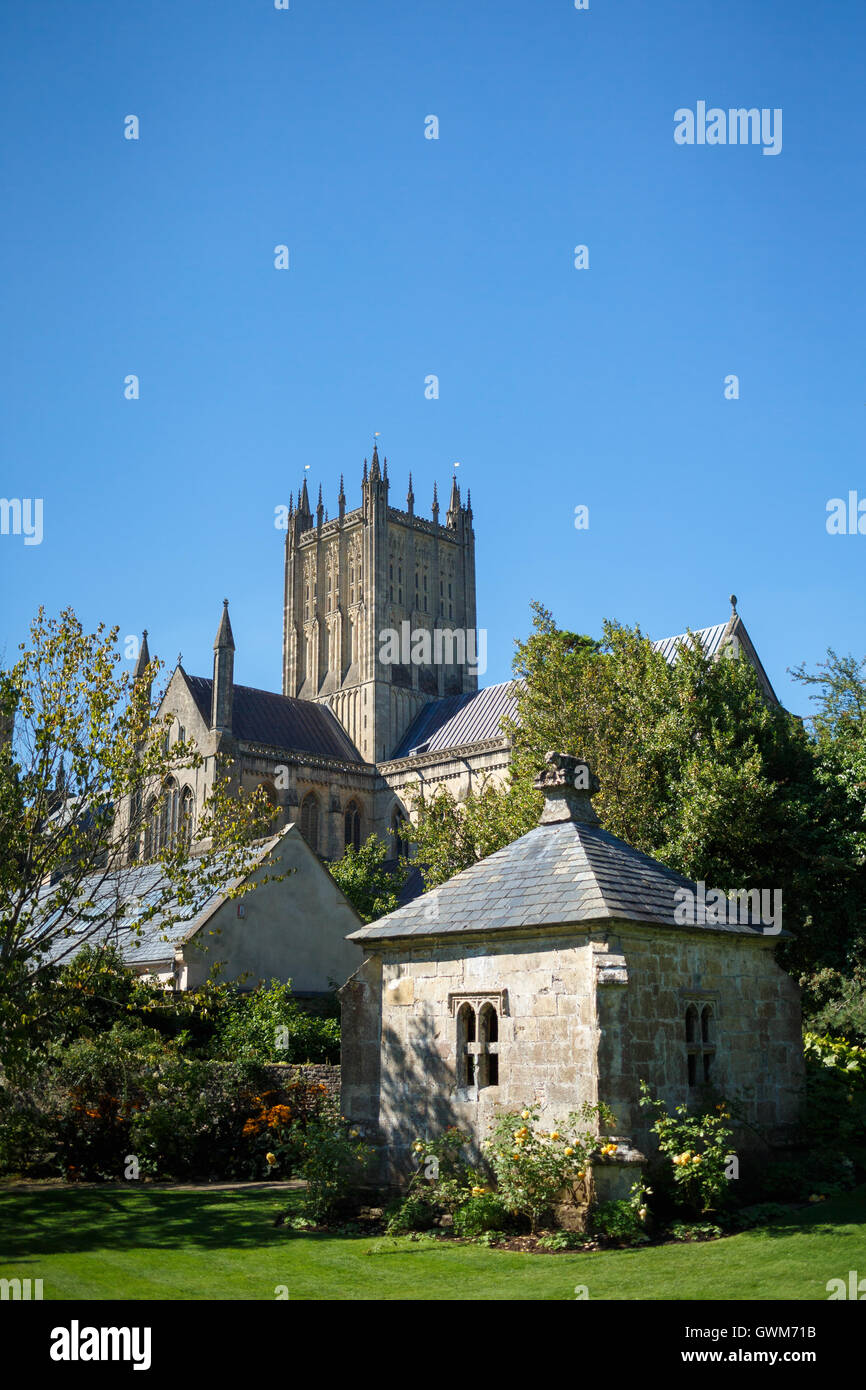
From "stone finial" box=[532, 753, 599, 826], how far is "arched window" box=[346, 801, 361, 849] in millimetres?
47576

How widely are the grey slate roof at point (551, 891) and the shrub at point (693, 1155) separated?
195 centimetres

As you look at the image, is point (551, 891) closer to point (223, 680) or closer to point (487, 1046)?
point (487, 1046)

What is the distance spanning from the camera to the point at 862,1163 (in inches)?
555

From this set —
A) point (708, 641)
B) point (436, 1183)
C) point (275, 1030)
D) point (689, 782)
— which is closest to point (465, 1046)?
point (436, 1183)

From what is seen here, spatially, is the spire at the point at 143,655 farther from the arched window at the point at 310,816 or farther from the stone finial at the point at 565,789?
the stone finial at the point at 565,789

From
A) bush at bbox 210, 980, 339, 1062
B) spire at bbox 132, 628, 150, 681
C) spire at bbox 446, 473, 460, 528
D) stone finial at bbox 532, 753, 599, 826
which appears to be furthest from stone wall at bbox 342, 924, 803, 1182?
spire at bbox 446, 473, 460, 528

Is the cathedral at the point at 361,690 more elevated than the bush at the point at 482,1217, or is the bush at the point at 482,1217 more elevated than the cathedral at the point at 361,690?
the cathedral at the point at 361,690

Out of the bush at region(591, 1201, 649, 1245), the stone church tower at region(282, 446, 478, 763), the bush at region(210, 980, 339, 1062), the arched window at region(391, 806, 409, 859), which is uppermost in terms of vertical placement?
the stone church tower at region(282, 446, 478, 763)

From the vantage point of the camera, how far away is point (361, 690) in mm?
69500

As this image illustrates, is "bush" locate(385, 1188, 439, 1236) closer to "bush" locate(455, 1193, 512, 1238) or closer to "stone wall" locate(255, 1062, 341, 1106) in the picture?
"bush" locate(455, 1193, 512, 1238)

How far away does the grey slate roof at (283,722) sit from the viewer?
60.2 metres

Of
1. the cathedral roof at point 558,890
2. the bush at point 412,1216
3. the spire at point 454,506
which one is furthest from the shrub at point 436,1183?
the spire at point 454,506

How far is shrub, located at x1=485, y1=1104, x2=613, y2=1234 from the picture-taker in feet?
38.0

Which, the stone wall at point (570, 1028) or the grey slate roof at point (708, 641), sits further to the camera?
the grey slate roof at point (708, 641)
